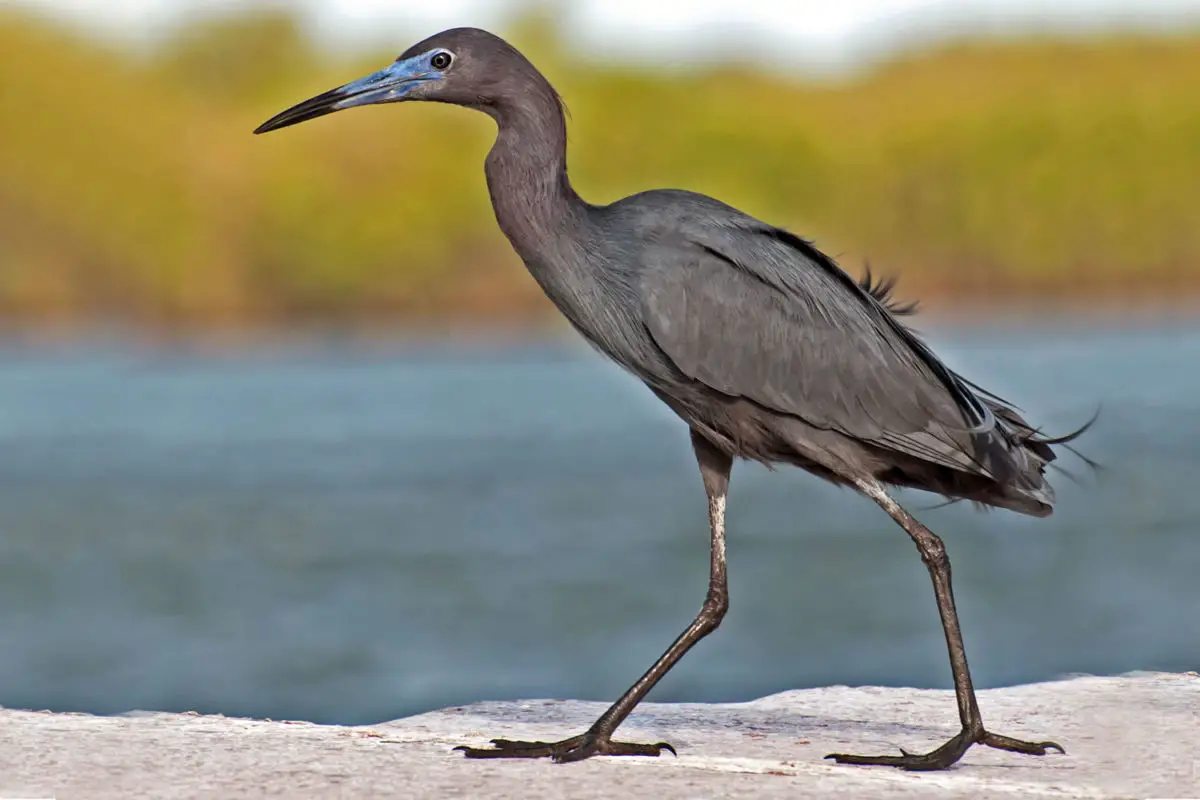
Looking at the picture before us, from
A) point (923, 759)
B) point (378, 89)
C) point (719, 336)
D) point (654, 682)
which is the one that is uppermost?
point (378, 89)

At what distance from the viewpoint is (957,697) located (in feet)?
18.4

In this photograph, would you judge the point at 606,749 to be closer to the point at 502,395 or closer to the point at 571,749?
the point at 571,749

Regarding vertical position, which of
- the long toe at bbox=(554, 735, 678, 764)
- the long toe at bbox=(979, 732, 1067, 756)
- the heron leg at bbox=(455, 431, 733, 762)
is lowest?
the long toe at bbox=(979, 732, 1067, 756)

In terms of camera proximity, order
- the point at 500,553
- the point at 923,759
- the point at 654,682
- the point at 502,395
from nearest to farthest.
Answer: the point at 923,759 → the point at 654,682 → the point at 500,553 → the point at 502,395

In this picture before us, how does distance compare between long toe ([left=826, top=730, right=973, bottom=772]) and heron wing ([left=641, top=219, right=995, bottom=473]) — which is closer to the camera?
long toe ([left=826, top=730, right=973, bottom=772])

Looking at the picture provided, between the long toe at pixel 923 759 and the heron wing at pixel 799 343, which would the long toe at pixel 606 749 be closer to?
the long toe at pixel 923 759

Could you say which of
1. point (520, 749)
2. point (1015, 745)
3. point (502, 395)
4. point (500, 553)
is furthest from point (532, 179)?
point (502, 395)

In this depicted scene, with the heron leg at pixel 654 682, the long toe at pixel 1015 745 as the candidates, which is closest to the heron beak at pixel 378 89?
the heron leg at pixel 654 682

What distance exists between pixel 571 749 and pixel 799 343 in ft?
4.74

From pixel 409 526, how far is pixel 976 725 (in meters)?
12.4

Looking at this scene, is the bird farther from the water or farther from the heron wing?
the water

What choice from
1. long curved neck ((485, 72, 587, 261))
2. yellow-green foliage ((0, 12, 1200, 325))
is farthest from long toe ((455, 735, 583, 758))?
yellow-green foliage ((0, 12, 1200, 325))

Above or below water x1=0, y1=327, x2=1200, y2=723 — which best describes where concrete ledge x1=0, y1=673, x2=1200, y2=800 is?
below

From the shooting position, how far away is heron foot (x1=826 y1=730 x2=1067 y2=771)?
5.41m
